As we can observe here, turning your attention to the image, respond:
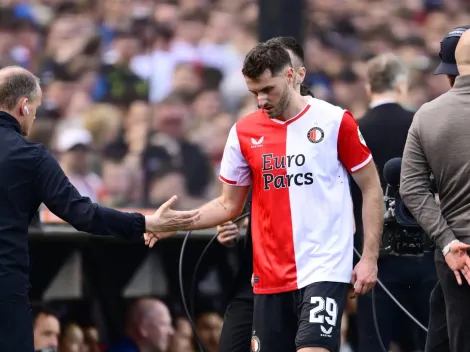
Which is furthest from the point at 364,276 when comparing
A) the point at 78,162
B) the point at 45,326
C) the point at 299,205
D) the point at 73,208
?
the point at 78,162

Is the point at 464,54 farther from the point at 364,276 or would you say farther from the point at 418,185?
the point at 364,276

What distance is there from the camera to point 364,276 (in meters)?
6.18

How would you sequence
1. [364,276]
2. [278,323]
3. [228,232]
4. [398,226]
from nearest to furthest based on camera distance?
[364,276] → [278,323] → [398,226] → [228,232]

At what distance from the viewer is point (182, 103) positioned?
12.1 meters

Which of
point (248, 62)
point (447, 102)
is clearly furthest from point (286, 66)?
point (447, 102)

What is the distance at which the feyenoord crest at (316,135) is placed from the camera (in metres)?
6.27

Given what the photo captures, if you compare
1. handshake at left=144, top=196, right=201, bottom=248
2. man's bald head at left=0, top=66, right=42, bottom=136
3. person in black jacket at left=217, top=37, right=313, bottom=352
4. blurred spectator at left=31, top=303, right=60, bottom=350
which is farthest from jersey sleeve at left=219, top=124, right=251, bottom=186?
blurred spectator at left=31, top=303, right=60, bottom=350

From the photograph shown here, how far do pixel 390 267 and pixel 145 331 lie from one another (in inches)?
70.9

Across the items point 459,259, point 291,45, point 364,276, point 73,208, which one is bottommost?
point 364,276

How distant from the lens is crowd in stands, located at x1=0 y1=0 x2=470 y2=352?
11695 millimetres

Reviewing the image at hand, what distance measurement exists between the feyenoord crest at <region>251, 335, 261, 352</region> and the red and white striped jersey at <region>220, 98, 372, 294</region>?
0.24 meters

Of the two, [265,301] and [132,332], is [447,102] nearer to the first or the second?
[265,301]

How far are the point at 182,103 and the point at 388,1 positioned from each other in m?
3.16

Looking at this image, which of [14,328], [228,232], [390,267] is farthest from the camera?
[390,267]
